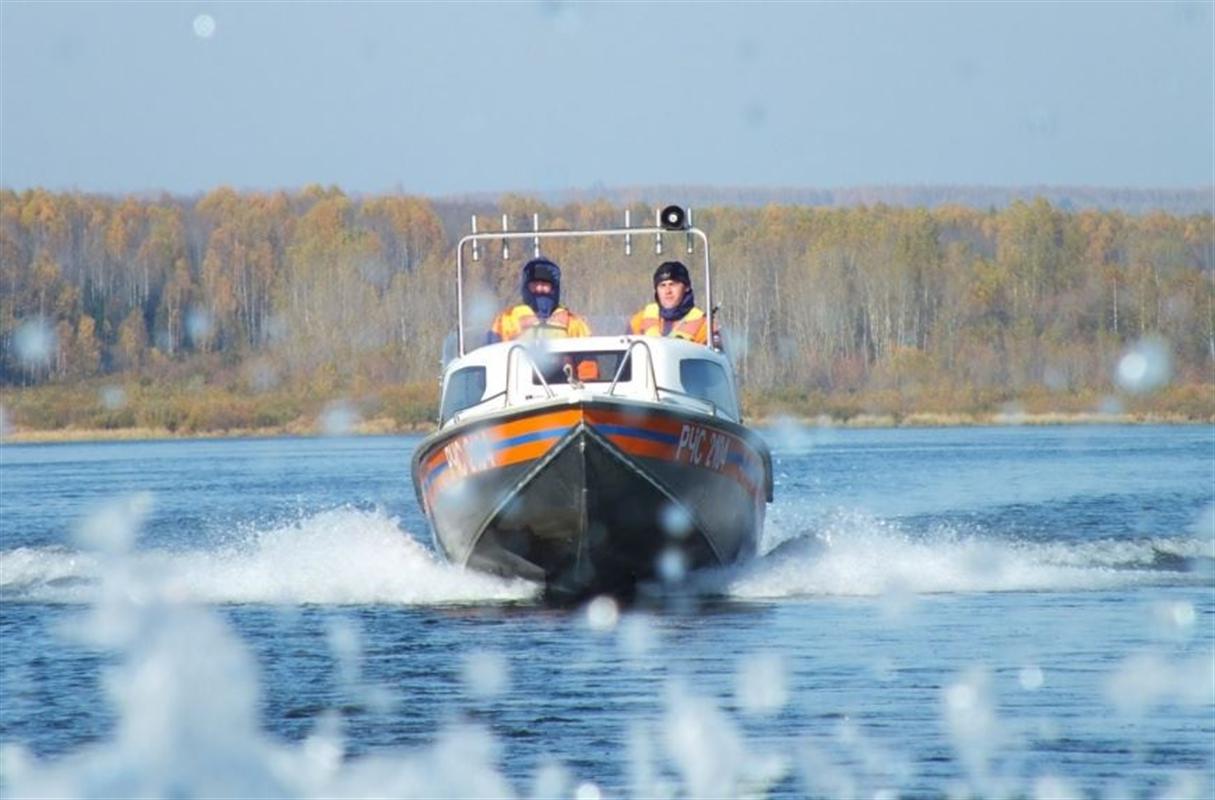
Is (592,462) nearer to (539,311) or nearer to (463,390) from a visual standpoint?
(463,390)

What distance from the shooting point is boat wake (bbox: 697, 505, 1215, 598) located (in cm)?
2177

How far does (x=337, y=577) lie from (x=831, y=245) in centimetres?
8715

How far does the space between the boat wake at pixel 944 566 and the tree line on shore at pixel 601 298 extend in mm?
50912

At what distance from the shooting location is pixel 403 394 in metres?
81.1

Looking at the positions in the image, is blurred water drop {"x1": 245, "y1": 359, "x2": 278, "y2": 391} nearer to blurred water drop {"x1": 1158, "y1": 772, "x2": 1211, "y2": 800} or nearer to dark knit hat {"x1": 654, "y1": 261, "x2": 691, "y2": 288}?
dark knit hat {"x1": 654, "y1": 261, "x2": 691, "y2": 288}

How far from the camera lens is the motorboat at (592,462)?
19.2 metres

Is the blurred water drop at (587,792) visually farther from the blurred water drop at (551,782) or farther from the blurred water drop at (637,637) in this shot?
the blurred water drop at (637,637)

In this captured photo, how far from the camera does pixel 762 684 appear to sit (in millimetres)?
15945

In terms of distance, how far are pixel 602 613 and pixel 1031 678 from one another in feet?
16.4

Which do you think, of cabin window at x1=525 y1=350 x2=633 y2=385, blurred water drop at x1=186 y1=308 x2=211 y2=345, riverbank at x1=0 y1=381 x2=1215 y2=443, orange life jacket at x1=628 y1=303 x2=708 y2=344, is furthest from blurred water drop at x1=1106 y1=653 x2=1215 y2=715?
blurred water drop at x1=186 y1=308 x2=211 y2=345

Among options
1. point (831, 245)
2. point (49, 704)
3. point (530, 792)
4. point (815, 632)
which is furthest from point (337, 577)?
point (831, 245)

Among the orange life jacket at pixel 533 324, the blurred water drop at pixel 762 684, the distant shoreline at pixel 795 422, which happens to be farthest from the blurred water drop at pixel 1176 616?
the distant shoreline at pixel 795 422

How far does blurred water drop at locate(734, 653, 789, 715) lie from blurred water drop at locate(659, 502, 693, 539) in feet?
8.33

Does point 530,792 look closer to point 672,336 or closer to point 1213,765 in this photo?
point 1213,765
